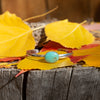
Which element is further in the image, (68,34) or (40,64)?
(68,34)

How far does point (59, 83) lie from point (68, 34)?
195 mm

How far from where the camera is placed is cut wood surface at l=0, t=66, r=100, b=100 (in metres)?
0.39

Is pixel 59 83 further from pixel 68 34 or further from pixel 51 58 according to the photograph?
pixel 68 34

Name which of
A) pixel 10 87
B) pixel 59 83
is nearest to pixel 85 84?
pixel 59 83

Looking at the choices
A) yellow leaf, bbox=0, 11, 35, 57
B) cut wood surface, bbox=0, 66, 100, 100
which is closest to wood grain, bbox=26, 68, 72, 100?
cut wood surface, bbox=0, 66, 100, 100

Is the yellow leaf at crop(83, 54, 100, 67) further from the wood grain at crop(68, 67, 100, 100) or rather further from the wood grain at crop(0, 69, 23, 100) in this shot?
the wood grain at crop(0, 69, 23, 100)

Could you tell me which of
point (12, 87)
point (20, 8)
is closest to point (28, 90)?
point (12, 87)

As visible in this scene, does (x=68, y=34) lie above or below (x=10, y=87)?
above

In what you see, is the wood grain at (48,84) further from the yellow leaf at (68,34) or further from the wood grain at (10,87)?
the yellow leaf at (68,34)

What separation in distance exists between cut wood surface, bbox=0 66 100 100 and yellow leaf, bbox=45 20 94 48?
14 cm

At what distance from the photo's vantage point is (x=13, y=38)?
0.52m

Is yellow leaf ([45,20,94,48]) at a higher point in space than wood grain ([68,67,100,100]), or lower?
higher

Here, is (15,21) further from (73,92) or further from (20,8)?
(20,8)

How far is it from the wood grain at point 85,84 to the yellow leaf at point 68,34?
0.14 meters
